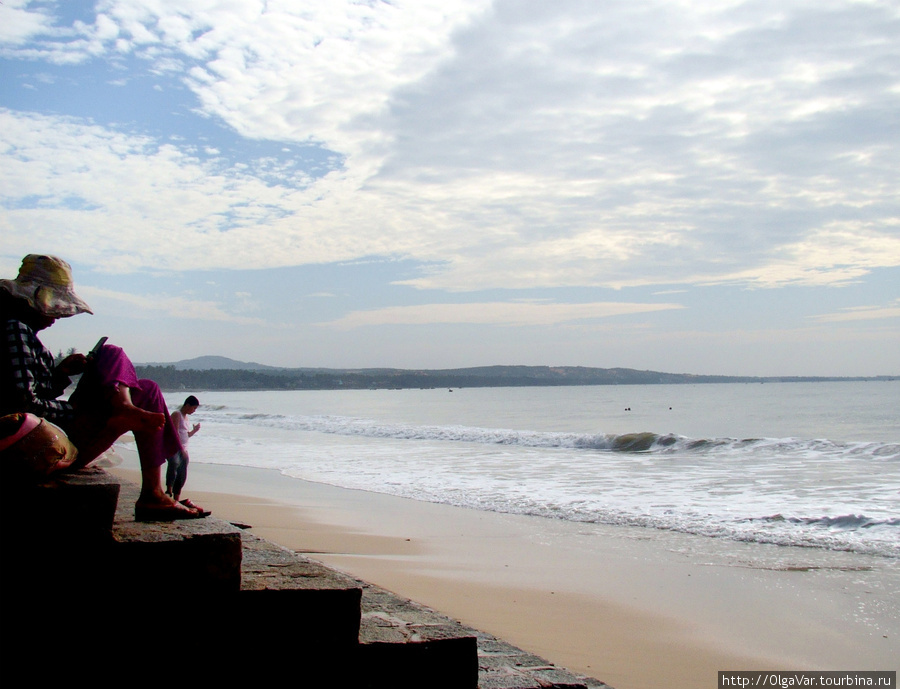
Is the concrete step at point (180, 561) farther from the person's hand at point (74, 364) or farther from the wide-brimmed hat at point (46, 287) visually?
the wide-brimmed hat at point (46, 287)

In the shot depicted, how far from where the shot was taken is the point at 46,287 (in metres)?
3.20

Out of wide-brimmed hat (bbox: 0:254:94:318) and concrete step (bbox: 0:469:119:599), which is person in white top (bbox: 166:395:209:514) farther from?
concrete step (bbox: 0:469:119:599)

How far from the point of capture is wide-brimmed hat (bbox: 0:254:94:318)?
313cm

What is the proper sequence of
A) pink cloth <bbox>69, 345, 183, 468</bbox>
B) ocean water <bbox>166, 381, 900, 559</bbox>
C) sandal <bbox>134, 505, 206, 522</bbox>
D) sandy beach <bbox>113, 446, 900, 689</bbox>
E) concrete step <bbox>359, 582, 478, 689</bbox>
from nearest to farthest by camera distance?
1. concrete step <bbox>359, 582, 478, 689</bbox>
2. sandal <bbox>134, 505, 206, 522</bbox>
3. pink cloth <bbox>69, 345, 183, 468</bbox>
4. sandy beach <bbox>113, 446, 900, 689</bbox>
5. ocean water <bbox>166, 381, 900, 559</bbox>

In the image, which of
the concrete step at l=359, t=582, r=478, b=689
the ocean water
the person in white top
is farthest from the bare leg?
the ocean water

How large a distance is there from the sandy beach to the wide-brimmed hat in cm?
331

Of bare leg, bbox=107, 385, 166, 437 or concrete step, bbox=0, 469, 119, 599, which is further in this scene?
bare leg, bbox=107, 385, 166, 437

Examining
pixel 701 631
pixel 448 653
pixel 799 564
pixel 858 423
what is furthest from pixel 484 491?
pixel 858 423

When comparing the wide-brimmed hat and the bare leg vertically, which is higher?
the wide-brimmed hat

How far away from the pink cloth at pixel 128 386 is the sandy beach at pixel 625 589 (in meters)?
2.65

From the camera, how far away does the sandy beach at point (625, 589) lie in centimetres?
469

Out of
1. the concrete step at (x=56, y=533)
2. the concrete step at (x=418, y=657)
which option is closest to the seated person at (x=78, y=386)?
the concrete step at (x=56, y=533)

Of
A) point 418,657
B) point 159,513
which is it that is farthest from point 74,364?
point 418,657

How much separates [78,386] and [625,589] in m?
4.63
